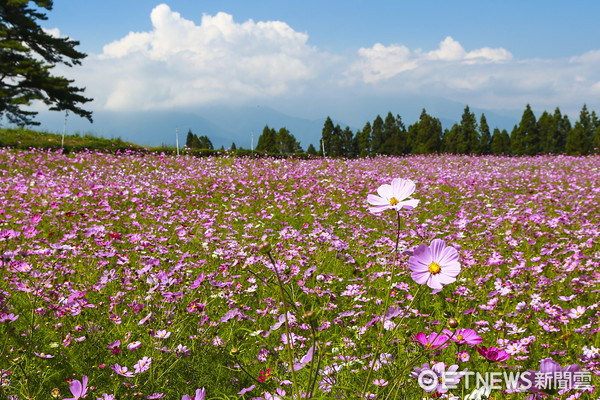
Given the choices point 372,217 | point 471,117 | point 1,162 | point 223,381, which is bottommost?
point 223,381

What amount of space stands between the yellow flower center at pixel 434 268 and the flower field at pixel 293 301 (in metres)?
0.01

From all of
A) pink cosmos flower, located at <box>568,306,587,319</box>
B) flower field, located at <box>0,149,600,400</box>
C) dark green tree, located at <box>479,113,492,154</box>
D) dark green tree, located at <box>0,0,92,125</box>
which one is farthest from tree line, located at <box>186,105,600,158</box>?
pink cosmos flower, located at <box>568,306,587,319</box>

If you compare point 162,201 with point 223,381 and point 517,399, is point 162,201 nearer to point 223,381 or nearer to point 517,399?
point 223,381

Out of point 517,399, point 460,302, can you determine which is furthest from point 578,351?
point 517,399

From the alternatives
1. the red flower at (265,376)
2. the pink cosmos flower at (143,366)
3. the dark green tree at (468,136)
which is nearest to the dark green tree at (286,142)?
the dark green tree at (468,136)

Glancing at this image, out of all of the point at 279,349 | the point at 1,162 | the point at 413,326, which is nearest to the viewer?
the point at 279,349

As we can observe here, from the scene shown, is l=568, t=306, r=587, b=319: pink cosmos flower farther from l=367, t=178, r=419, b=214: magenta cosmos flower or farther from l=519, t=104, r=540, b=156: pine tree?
l=519, t=104, r=540, b=156: pine tree

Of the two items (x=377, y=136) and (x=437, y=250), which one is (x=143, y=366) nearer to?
(x=437, y=250)

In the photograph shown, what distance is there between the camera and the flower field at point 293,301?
1.35 meters

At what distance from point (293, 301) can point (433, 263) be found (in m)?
0.48

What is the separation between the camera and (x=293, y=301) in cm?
118

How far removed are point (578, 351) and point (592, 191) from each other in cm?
695

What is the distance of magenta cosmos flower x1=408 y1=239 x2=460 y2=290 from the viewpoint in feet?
2.80

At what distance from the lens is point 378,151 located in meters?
31.5
